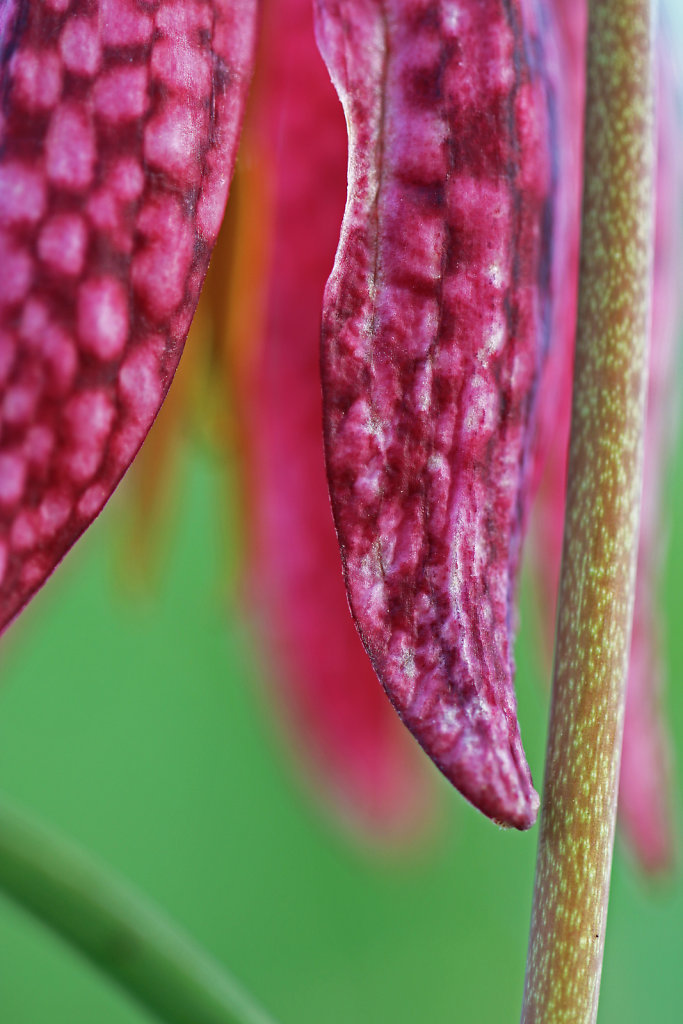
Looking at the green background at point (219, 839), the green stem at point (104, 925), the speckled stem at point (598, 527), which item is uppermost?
the speckled stem at point (598, 527)

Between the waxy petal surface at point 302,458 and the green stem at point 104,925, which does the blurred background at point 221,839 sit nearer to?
the waxy petal surface at point 302,458

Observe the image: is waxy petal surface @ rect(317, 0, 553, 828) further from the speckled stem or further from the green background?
the green background

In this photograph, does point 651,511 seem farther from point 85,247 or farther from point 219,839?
point 219,839

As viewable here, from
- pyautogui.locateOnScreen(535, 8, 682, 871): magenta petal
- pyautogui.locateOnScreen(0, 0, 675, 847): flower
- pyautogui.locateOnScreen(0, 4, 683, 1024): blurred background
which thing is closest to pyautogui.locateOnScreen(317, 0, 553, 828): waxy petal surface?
pyautogui.locateOnScreen(0, 0, 675, 847): flower

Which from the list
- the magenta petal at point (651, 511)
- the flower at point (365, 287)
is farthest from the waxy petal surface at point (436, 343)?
the magenta petal at point (651, 511)

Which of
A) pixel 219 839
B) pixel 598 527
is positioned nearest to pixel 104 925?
pixel 598 527

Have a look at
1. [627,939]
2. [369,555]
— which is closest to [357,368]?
[369,555]

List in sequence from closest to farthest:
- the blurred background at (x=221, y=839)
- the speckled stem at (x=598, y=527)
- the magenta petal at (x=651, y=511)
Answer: the speckled stem at (x=598, y=527)
the magenta petal at (x=651, y=511)
the blurred background at (x=221, y=839)

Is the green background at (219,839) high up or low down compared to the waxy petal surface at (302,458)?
down
